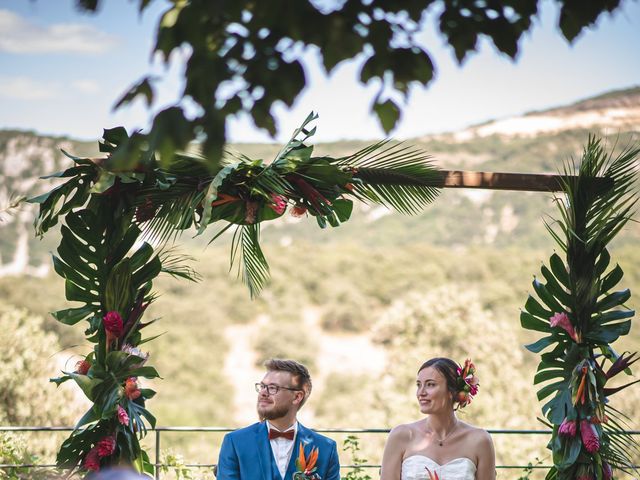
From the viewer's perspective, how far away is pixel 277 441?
4.49 meters

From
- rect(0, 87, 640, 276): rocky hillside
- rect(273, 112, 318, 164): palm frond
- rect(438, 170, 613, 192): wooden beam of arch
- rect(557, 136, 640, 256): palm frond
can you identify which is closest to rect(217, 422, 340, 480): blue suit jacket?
rect(273, 112, 318, 164): palm frond

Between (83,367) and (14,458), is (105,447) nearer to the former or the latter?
(83,367)

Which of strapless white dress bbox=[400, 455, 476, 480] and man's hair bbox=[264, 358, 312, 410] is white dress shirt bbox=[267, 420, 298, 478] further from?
strapless white dress bbox=[400, 455, 476, 480]

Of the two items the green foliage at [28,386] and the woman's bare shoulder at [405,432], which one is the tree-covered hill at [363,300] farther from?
the woman's bare shoulder at [405,432]

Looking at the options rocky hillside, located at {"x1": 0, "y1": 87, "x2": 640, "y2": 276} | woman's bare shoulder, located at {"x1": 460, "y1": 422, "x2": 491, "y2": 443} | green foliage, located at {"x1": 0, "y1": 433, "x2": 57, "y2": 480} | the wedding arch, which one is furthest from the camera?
rocky hillside, located at {"x1": 0, "y1": 87, "x2": 640, "y2": 276}

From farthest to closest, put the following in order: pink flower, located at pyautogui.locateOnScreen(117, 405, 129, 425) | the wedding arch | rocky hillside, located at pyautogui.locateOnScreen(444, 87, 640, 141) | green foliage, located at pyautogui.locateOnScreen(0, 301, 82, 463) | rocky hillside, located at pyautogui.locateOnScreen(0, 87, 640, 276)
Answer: rocky hillside, located at pyautogui.locateOnScreen(444, 87, 640, 141)
rocky hillside, located at pyautogui.locateOnScreen(0, 87, 640, 276)
green foliage, located at pyautogui.locateOnScreen(0, 301, 82, 463)
the wedding arch
pink flower, located at pyautogui.locateOnScreen(117, 405, 129, 425)

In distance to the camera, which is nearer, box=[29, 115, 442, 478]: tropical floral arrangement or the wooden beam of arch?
box=[29, 115, 442, 478]: tropical floral arrangement

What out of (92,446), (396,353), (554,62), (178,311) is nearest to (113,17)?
(178,311)

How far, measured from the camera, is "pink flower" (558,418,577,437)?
4461mm

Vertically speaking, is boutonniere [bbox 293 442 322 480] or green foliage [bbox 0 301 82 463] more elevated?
green foliage [bbox 0 301 82 463]

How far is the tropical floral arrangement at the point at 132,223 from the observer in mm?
4266

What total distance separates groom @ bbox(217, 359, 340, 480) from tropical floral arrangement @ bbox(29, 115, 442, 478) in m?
0.21

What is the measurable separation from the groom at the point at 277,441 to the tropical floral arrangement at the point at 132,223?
0.21 meters

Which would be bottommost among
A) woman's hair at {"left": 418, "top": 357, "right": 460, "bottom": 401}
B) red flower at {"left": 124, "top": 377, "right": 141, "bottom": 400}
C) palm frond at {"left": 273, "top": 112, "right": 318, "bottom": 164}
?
red flower at {"left": 124, "top": 377, "right": 141, "bottom": 400}
